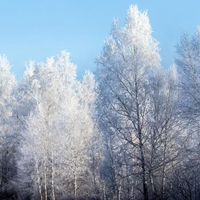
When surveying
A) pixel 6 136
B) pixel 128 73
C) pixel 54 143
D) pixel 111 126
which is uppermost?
pixel 6 136

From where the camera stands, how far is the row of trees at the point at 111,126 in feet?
32.8

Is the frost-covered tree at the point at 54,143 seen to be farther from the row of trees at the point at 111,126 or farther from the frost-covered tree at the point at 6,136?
the frost-covered tree at the point at 6,136

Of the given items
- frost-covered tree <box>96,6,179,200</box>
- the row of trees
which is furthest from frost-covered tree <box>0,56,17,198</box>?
frost-covered tree <box>96,6,179,200</box>

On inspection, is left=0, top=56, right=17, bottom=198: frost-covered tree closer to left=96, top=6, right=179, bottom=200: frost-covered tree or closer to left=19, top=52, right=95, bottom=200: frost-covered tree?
left=19, top=52, right=95, bottom=200: frost-covered tree

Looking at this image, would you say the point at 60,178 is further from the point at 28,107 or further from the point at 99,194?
the point at 28,107

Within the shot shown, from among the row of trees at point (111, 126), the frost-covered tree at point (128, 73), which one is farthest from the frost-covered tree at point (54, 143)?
the frost-covered tree at point (128, 73)

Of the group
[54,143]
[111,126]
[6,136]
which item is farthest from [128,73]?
[6,136]

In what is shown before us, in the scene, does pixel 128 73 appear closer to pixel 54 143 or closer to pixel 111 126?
pixel 111 126

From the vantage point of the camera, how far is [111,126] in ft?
33.1

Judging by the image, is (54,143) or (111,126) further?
(54,143)

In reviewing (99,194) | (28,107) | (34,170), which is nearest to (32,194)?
(34,170)

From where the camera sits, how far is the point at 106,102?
10.0m

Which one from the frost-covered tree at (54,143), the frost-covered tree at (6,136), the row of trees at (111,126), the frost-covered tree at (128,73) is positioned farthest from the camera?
the frost-covered tree at (6,136)

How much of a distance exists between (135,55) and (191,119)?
13.8 ft
